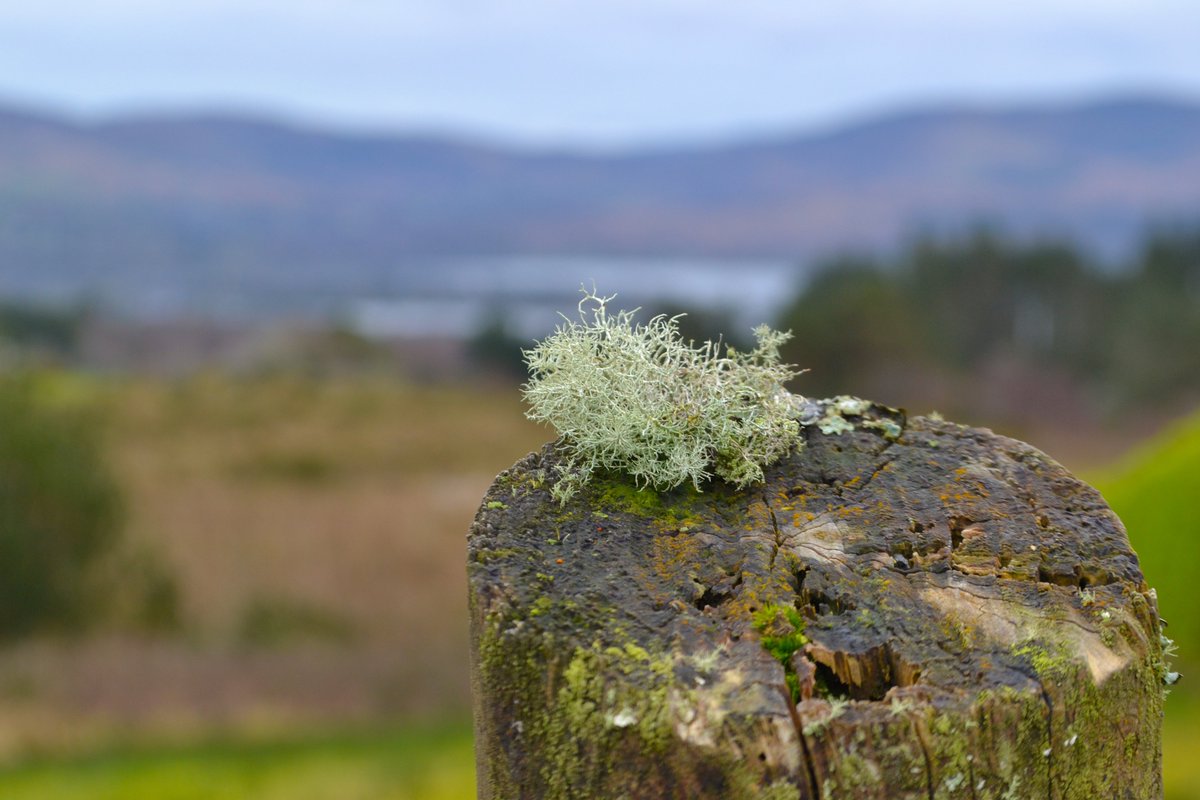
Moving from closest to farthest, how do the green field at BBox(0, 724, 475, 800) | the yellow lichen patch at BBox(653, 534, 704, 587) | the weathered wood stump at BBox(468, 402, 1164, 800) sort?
the weathered wood stump at BBox(468, 402, 1164, 800) → the yellow lichen patch at BBox(653, 534, 704, 587) → the green field at BBox(0, 724, 475, 800)

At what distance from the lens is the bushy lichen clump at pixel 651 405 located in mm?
2246

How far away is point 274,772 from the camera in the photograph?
9.66 meters

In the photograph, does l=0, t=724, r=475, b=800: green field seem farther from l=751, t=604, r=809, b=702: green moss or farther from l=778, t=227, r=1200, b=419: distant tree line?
l=778, t=227, r=1200, b=419: distant tree line

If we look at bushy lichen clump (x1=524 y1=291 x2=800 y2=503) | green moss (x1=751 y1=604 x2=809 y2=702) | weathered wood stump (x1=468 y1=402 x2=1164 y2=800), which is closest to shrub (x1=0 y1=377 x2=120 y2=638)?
bushy lichen clump (x1=524 y1=291 x2=800 y2=503)

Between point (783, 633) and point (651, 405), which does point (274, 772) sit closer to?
point (651, 405)

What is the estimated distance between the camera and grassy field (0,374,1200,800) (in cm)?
916

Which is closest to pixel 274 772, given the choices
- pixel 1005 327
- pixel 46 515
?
pixel 46 515

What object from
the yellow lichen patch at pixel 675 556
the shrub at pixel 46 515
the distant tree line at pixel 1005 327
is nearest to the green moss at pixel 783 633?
the yellow lichen patch at pixel 675 556

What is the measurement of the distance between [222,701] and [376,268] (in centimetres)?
17766

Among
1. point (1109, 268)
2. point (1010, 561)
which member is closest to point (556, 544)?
point (1010, 561)

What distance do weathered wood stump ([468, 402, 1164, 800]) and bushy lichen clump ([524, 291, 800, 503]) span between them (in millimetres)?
67

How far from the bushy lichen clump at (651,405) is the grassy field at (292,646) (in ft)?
22.9

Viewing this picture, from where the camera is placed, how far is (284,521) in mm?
20984

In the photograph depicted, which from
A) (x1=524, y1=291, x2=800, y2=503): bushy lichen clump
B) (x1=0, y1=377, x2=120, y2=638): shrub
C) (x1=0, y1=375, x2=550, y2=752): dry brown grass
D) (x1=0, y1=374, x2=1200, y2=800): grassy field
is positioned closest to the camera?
(x1=524, y1=291, x2=800, y2=503): bushy lichen clump
